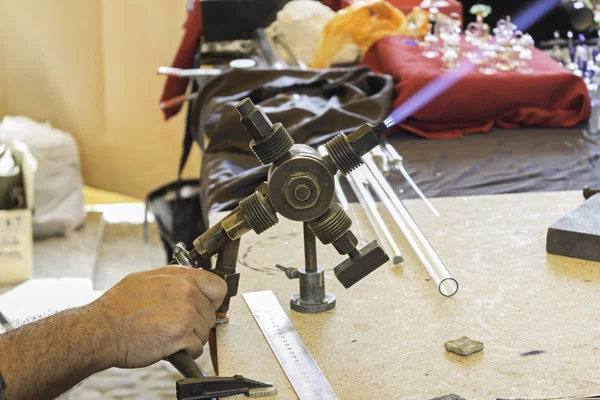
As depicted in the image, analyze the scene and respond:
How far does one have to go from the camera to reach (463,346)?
103 centimetres

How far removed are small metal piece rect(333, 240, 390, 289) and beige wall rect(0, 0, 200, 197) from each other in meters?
3.08

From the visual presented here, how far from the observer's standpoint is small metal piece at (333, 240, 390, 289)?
1074 millimetres

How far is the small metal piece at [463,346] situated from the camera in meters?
1.03

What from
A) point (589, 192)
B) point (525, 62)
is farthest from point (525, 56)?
point (589, 192)

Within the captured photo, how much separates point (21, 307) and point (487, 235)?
74.4 inches

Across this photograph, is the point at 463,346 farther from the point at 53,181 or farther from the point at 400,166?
the point at 53,181

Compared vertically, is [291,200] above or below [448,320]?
above

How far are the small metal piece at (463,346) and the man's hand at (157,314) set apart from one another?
306 mm

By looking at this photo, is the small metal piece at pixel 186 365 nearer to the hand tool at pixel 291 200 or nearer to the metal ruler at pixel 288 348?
the hand tool at pixel 291 200

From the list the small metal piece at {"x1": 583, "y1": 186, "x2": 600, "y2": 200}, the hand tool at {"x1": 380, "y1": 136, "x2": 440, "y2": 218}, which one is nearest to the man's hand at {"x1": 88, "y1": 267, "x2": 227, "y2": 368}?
the hand tool at {"x1": 380, "y1": 136, "x2": 440, "y2": 218}

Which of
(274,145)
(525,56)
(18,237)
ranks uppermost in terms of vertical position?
(274,145)

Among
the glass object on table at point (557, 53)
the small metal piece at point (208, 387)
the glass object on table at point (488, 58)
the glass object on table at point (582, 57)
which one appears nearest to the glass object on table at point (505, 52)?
the glass object on table at point (488, 58)

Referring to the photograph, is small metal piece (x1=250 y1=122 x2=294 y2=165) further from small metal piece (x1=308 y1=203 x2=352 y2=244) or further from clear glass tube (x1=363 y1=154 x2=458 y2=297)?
clear glass tube (x1=363 y1=154 x2=458 y2=297)

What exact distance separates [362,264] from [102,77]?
3.22 metres
